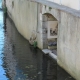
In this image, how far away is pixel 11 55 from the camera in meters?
19.4

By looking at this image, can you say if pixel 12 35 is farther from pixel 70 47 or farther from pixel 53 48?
pixel 70 47

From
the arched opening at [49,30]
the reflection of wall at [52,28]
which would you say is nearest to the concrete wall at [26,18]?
the arched opening at [49,30]

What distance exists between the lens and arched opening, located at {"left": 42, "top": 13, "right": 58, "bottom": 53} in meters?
19.9

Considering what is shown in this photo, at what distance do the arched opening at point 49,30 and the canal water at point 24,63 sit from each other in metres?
0.83

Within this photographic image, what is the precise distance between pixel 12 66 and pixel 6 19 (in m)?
17.9

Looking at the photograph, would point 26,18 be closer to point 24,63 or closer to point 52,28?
point 52,28

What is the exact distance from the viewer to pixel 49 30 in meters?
20.1

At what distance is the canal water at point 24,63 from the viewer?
1537 centimetres

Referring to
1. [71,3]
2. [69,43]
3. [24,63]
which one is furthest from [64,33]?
[24,63]

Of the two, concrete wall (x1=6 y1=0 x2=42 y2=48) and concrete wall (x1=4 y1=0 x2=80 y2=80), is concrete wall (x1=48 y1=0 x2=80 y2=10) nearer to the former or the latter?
concrete wall (x1=4 y1=0 x2=80 y2=80)

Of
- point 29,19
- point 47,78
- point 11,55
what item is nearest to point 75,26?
point 47,78

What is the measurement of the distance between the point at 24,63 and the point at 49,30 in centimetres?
375

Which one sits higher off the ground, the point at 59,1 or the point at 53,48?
the point at 59,1

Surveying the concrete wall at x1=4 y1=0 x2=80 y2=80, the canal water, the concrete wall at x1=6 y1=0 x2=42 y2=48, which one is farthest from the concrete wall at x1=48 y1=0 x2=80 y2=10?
the concrete wall at x1=6 y1=0 x2=42 y2=48
